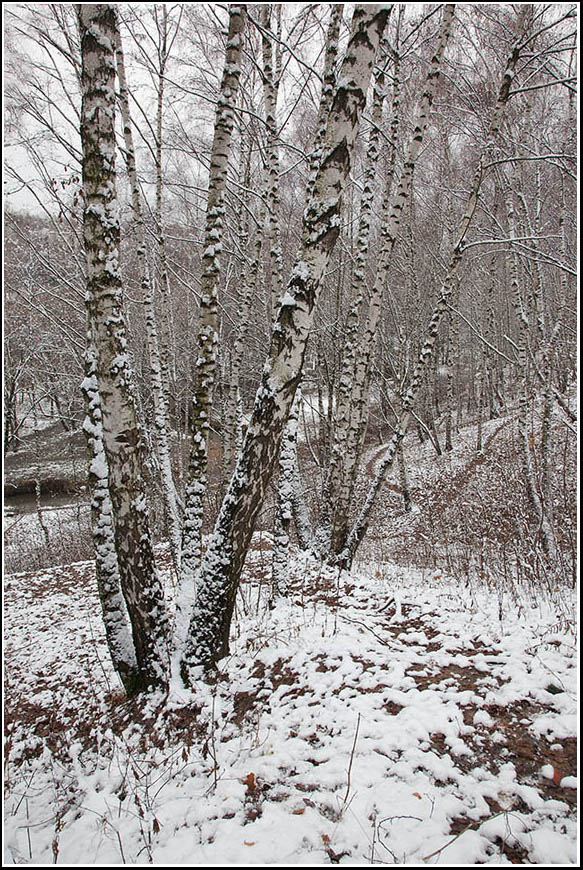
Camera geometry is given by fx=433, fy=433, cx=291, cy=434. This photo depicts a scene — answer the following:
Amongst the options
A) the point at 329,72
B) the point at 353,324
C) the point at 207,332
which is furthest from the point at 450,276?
the point at 207,332

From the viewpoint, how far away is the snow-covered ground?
2.13 meters

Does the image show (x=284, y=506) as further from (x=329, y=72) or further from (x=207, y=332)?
(x=329, y=72)

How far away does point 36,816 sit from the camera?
9.55ft

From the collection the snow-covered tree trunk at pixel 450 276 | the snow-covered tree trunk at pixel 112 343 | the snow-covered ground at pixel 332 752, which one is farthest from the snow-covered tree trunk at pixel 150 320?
the snow-covered ground at pixel 332 752

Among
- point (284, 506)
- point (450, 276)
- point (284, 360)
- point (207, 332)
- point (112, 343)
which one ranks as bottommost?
point (284, 506)

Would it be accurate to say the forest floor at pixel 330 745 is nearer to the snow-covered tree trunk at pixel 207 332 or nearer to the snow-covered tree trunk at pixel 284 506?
the snow-covered tree trunk at pixel 284 506

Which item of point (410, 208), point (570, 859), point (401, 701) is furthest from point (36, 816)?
point (410, 208)

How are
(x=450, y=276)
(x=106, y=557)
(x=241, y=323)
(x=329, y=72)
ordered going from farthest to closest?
(x=241, y=323), (x=450, y=276), (x=329, y=72), (x=106, y=557)

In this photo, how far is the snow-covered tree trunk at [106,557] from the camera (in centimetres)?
408

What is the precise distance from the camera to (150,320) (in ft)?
24.7

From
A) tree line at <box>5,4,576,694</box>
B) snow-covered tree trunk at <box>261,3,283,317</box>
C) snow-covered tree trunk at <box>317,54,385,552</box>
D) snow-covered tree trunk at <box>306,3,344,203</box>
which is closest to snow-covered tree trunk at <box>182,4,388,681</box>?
tree line at <box>5,4,576,694</box>

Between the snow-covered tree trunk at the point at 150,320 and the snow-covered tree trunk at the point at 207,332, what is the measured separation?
2.48m

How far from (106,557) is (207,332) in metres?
2.38

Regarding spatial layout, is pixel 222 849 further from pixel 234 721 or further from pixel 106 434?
pixel 106 434
